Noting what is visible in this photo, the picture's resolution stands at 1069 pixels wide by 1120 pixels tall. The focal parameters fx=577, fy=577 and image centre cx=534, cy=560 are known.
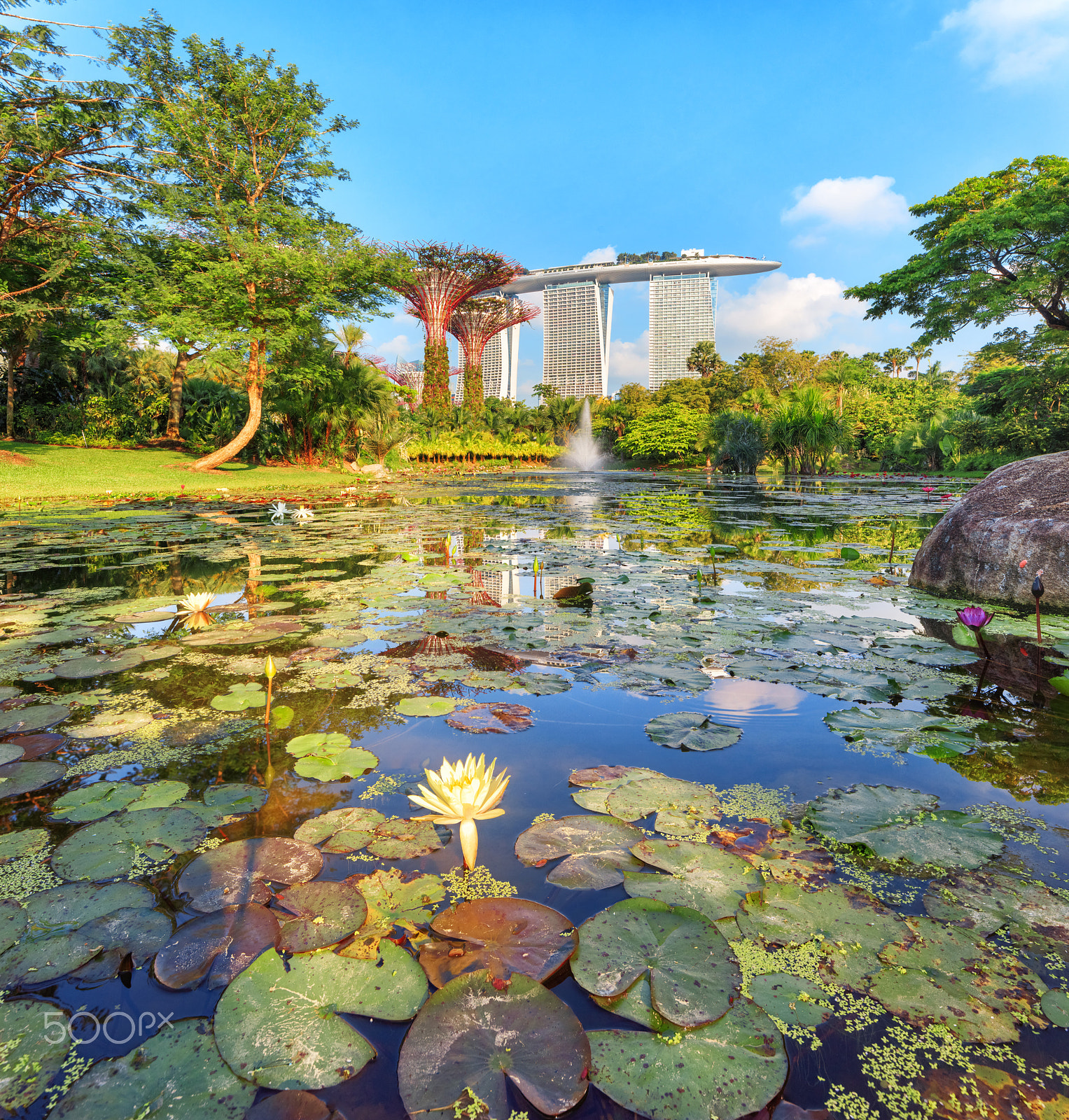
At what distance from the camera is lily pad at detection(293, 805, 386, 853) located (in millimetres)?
1256

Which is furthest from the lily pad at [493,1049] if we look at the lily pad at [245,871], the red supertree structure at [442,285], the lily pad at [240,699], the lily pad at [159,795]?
the red supertree structure at [442,285]

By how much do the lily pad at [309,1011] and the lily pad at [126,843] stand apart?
1.56 feet

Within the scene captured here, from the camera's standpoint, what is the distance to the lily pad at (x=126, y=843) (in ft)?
3.80

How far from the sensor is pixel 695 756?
1659 mm

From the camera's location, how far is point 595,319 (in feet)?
321

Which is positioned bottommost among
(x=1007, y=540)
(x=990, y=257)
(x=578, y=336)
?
(x=1007, y=540)

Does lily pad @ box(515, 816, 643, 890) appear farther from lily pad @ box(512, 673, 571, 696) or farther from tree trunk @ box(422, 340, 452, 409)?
tree trunk @ box(422, 340, 452, 409)

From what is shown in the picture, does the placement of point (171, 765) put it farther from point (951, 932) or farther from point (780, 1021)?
point (951, 932)

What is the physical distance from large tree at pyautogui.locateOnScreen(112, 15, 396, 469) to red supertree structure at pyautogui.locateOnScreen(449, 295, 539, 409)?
19704mm

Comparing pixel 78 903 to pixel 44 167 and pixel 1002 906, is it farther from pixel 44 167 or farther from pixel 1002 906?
pixel 44 167

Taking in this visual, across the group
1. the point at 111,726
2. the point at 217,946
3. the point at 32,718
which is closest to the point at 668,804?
the point at 217,946

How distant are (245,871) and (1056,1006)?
136cm

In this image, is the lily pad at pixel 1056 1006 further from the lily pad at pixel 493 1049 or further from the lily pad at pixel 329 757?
the lily pad at pixel 329 757

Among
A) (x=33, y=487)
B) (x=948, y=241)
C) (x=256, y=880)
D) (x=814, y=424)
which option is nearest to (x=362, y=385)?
(x=33, y=487)
